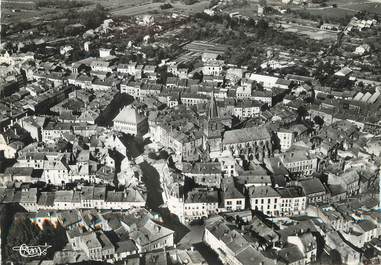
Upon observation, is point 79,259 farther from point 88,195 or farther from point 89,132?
point 89,132

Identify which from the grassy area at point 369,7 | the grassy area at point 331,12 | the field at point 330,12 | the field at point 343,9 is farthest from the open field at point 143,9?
the grassy area at point 369,7

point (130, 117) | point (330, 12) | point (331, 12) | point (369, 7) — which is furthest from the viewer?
point (330, 12)

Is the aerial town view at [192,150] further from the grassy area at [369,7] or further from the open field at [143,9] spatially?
the open field at [143,9]

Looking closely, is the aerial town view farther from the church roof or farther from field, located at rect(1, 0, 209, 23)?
field, located at rect(1, 0, 209, 23)

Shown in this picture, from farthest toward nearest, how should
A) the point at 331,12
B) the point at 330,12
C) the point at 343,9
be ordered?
1. the point at 330,12
2. the point at 331,12
3. the point at 343,9

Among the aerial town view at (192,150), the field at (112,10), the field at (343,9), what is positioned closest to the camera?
the aerial town view at (192,150)

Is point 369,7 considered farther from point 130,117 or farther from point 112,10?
point 130,117

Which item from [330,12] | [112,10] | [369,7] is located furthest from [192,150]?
[112,10]

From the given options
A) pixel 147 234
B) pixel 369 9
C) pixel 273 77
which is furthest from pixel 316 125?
pixel 369 9

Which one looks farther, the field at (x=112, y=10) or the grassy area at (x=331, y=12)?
the field at (x=112, y=10)
